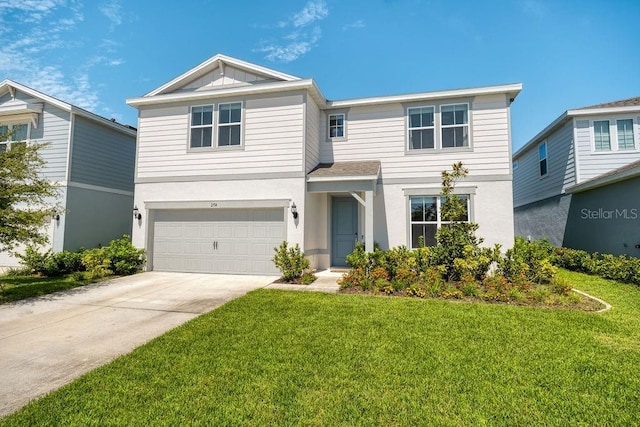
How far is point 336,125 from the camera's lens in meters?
12.0

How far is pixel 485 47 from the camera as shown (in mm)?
12453

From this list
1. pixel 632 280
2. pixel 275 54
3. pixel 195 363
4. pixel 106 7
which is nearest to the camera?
pixel 195 363

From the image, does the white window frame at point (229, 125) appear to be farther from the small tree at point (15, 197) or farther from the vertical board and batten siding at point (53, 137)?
the vertical board and batten siding at point (53, 137)

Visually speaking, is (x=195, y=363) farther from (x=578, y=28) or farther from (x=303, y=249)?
(x=578, y=28)

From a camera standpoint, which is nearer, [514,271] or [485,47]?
[514,271]

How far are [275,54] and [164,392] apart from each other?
13.6 m

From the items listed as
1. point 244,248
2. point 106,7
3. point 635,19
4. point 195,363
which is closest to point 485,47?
point 635,19

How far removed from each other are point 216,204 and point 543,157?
49.3 ft

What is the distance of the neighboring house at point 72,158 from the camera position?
11.9 metres

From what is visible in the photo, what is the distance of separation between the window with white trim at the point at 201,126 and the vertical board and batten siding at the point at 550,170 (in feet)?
44.9

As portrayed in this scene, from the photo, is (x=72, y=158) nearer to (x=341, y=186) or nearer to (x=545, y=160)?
(x=341, y=186)

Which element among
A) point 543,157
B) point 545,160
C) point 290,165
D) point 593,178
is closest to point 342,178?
point 290,165

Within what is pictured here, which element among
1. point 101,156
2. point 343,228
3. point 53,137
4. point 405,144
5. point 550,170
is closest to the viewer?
point 405,144

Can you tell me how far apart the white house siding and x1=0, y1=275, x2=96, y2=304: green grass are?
2.24 m
